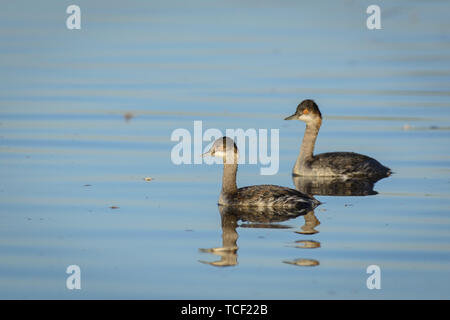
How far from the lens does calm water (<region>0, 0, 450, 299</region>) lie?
10164 millimetres

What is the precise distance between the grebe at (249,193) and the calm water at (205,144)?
37 cm

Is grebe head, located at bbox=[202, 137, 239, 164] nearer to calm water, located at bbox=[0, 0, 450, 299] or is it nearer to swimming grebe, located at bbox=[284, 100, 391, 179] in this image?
calm water, located at bbox=[0, 0, 450, 299]

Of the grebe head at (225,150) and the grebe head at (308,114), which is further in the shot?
the grebe head at (308,114)

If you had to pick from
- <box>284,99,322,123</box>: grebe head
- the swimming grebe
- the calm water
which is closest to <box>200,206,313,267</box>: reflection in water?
the calm water

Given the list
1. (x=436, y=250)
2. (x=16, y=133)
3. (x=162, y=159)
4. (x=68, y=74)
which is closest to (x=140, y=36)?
(x=68, y=74)

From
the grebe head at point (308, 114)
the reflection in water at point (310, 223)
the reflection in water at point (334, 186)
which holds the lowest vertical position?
the reflection in water at point (310, 223)

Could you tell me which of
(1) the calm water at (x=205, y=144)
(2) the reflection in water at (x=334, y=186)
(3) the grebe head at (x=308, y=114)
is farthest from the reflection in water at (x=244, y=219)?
(3) the grebe head at (x=308, y=114)

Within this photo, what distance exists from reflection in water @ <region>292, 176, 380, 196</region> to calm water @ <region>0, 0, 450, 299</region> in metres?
0.22

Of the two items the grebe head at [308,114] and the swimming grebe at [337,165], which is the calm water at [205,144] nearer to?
the swimming grebe at [337,165]

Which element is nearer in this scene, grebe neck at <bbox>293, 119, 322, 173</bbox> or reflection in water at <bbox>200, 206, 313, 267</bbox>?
reflection in water at <bbox>200, 206, 313, 267</bbox>

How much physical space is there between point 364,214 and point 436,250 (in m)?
1.72

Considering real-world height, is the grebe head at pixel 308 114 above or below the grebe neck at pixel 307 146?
above

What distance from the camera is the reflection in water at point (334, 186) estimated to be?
1430 cm

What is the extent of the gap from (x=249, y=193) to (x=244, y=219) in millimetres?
688
